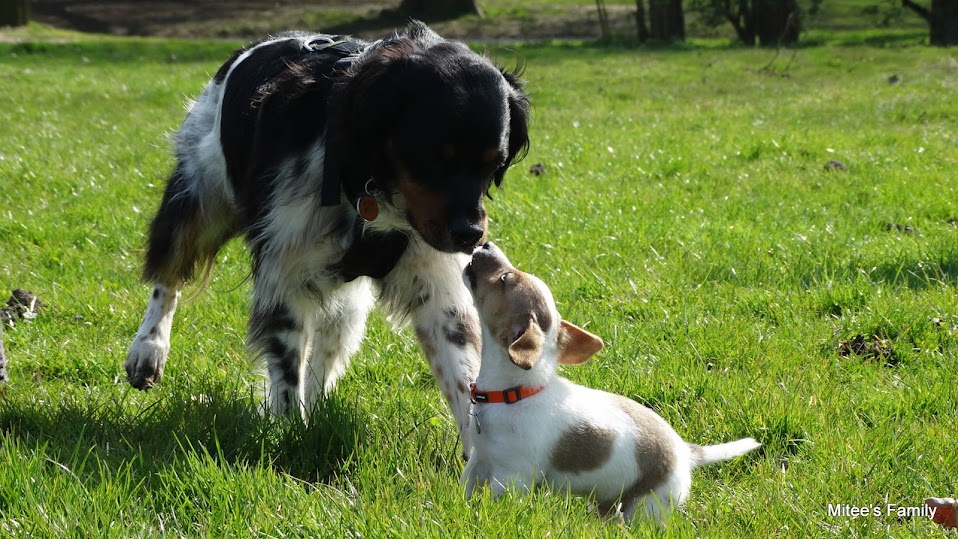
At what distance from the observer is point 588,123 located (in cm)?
1240

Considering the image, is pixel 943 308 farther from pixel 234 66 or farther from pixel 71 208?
pixel 71 208

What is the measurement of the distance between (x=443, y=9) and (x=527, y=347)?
103ft

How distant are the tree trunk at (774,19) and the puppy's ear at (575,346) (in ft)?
77.1

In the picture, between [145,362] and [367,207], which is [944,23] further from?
[145,362]

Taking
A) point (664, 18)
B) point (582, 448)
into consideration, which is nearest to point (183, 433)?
point (582, 448)

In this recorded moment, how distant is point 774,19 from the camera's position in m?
25.8

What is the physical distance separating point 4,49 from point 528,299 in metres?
23.1

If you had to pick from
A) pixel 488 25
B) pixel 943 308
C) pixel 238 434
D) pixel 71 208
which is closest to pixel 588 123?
pixel 71 208

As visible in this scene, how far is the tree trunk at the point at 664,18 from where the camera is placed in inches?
1060

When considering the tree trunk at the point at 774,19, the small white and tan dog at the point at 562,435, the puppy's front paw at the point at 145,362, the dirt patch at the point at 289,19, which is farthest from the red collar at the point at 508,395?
the dirt patch at the point at 289,19

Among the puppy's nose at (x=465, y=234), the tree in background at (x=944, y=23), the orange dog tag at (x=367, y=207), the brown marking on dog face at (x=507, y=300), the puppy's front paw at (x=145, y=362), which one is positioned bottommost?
the tree in background at (x=944, y=23)

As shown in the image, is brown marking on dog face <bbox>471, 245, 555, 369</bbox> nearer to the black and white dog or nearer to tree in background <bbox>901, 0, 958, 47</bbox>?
the black and white dog

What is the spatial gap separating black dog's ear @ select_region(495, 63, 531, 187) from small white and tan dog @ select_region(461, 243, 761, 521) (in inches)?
31.7

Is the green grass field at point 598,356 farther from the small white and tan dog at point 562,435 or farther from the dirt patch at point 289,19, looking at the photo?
the dirt patch at point 289,19
